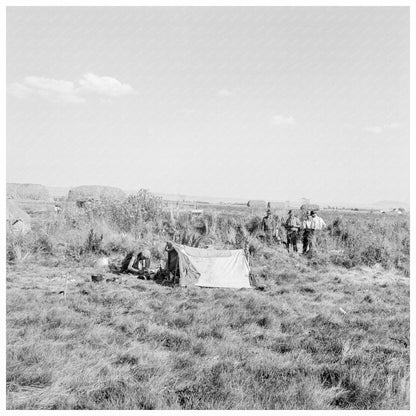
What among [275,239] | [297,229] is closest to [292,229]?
[297,229]

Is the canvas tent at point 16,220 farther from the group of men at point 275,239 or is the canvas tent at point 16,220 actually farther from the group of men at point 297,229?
the group of men at point 297,229

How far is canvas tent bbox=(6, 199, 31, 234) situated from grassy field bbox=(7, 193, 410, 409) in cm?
172

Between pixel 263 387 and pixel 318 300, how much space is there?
4.62 metres

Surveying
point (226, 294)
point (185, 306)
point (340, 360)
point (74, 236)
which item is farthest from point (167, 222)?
point (340, 360)

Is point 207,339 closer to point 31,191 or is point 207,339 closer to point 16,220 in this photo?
point 16,220

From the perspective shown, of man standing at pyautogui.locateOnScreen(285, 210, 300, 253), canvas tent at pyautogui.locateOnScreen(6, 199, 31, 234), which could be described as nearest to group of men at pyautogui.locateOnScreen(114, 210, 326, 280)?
man standing at pyautogui.locateOnScreen(285, 210, 300, 253)

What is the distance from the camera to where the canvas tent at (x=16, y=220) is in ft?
45.7

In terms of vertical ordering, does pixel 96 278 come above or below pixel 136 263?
below

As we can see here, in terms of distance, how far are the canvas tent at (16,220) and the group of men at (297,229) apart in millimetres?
8657

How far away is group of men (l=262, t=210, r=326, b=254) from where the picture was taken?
13.7 meters

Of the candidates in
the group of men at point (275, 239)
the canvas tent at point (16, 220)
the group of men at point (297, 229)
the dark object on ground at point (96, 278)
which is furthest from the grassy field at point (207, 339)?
the canvas tent at point (16, 220)

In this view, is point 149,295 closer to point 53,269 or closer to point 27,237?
point 53,269

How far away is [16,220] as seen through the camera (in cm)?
1445

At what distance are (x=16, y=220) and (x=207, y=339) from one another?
11075 millimetres
